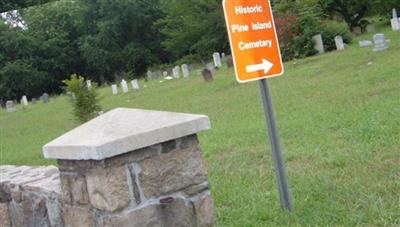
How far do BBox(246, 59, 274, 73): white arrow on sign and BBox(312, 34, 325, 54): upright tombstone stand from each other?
14196mm

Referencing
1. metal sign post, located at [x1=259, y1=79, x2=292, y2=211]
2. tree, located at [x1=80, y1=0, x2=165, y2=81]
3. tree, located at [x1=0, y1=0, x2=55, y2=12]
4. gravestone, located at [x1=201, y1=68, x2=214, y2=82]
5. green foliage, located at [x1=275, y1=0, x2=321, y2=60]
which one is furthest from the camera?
tree, located at [x1=80, y1=0, x2=165, y2=81]

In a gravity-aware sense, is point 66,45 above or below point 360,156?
above

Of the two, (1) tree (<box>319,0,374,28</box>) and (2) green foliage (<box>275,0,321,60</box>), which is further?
(1) tree (<box>319,0,374,28</box>)

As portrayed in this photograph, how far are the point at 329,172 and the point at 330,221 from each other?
4.00ft

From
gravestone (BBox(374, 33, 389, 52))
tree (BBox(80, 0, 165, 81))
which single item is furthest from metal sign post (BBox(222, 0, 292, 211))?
tree (BBox(80, 0, 165, 81))

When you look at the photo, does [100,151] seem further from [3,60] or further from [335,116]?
[3,60]

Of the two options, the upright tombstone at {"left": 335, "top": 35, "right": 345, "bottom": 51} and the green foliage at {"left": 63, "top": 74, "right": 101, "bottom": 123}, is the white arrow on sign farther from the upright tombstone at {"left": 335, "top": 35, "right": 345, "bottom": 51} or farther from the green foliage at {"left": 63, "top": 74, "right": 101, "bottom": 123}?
the upright tombstone at {"left": 335, "top": 35, "right": 345, "bottom": 51}

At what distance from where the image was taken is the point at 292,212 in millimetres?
4035

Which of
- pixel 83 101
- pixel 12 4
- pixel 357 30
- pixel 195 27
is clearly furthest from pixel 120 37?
pixel 83 101

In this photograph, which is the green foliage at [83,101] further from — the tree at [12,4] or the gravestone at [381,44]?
the tree at [12,4]

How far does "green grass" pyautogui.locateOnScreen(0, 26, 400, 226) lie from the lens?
→ 4078 mm

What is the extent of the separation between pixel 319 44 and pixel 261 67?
562 inches

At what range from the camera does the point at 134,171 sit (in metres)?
3.60

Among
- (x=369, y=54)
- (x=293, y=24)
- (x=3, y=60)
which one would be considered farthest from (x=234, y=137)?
(x=3, y=60)
